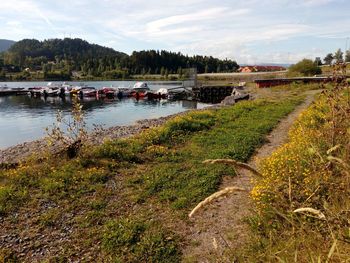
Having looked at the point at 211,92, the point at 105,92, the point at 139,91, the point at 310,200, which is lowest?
the point at 211,92

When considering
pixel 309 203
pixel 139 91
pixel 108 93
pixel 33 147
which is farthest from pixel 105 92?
pixel 309 203

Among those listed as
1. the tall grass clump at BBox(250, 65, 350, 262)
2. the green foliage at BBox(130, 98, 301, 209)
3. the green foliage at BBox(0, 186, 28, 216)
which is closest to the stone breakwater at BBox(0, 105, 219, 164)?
the green foliage at BBox(130, 98, 301, 209)

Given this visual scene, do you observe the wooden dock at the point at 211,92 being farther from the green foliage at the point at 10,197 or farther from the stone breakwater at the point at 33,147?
the green foliage at the point at 10,197

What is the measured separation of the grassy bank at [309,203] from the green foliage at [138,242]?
1662 mm

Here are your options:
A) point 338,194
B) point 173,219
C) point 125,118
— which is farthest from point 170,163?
point 125,118

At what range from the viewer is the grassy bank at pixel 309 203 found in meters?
2.78

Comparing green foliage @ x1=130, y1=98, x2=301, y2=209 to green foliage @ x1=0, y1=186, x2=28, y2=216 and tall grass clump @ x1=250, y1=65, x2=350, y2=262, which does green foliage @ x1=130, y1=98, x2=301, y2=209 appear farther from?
green foliage @ x1=0, y1=186, x2=28, y2=216

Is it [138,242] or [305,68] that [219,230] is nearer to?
[138,242]

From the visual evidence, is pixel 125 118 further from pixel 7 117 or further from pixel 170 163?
pixel 170 163

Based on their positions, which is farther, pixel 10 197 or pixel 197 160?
pixel 197 160

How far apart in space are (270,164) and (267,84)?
61054 mm

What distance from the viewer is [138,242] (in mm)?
6980

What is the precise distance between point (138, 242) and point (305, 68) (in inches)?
3276

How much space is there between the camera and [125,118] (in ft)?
136
